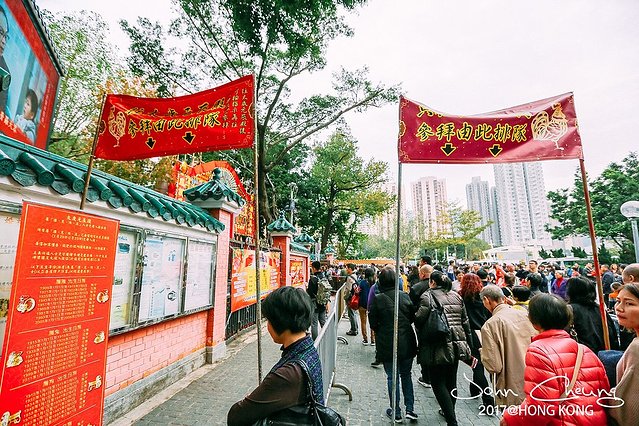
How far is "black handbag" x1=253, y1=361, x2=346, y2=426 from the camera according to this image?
4.91ft

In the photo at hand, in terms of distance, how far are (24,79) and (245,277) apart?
18.5 ft

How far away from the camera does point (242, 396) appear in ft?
14.9

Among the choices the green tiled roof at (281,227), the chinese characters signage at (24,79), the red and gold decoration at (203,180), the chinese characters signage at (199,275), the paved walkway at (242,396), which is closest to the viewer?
the paved walkway at (242,396)

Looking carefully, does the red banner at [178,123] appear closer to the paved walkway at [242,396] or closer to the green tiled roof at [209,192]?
the green tiled roof at [209,192]

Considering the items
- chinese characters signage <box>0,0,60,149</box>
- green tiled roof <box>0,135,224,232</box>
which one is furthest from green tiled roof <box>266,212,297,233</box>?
chinese characters signage <box>0,0,60,149</box>

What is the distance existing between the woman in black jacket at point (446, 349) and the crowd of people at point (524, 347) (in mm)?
11

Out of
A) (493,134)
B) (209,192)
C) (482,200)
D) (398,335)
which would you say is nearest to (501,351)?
(398,335)

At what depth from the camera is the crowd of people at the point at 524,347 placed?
69.3 inches

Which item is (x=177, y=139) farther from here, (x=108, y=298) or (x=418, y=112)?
(x=418, y=112)

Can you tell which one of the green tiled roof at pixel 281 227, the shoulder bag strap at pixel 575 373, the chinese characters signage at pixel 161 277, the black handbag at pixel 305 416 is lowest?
the black handbag at pixel 305 416

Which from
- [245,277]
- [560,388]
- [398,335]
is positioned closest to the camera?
[560,388]

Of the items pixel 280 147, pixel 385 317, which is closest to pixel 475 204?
pixel 280 147

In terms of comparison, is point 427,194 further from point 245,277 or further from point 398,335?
point 398,335

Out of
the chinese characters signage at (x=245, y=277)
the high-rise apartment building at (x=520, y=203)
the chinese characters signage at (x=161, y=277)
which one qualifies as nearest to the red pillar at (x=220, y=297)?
the chinese characters signage at (x=245, y=277)
